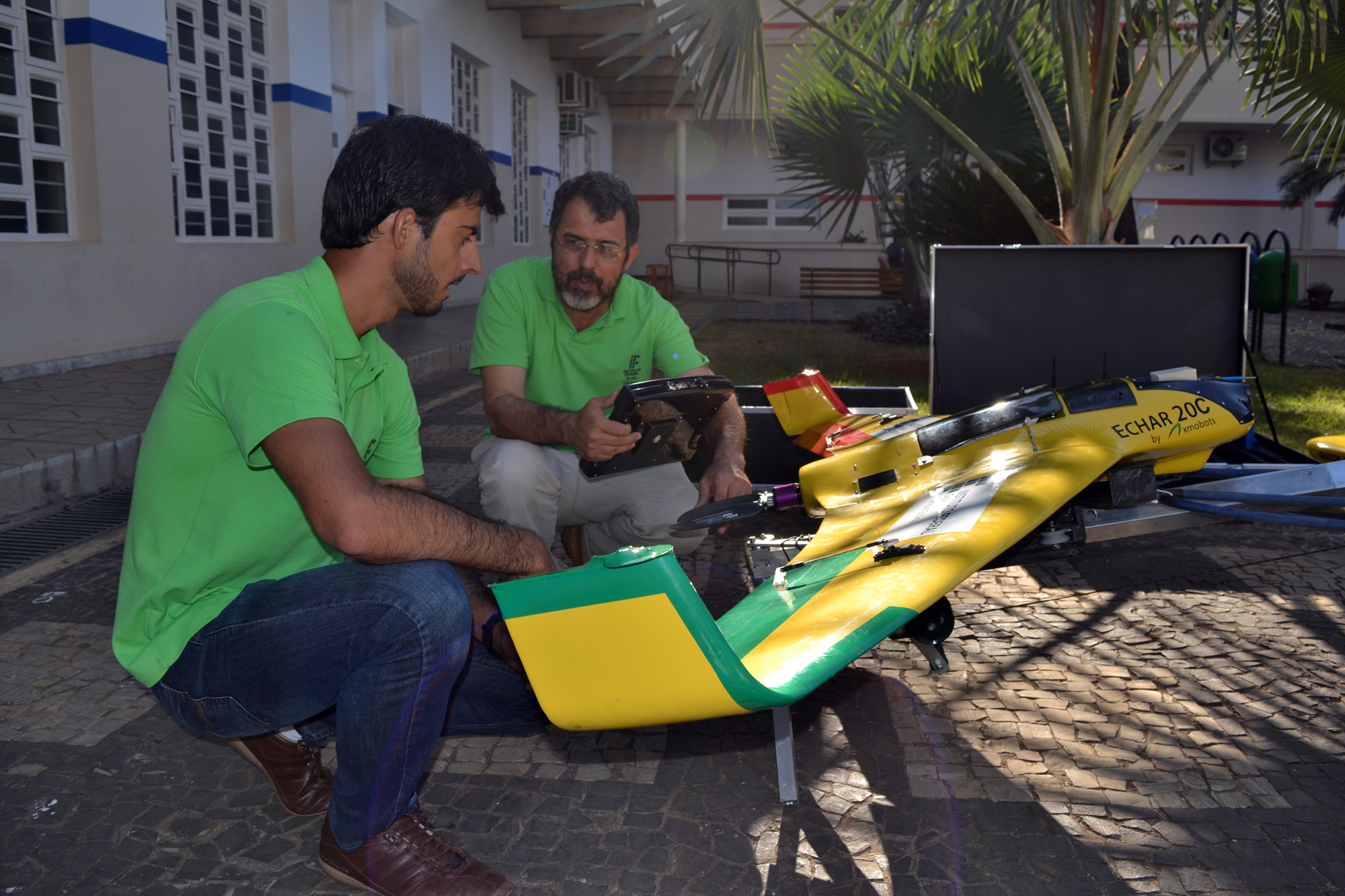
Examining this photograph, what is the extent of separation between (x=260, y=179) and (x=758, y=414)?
7872 millimetres

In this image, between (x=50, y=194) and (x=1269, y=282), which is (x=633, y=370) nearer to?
(x=50, y=194)

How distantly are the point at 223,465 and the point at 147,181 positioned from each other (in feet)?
24.4

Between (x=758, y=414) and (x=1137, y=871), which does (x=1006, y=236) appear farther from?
(x=1137, y=871)

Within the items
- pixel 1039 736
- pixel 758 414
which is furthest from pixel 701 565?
pixel 1039 736

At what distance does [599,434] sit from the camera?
2.90 metres

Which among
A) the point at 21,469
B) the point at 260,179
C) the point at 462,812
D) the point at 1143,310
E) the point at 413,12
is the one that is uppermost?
the point at 413,12

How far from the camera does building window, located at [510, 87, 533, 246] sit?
1862 cm

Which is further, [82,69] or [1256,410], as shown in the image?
[82,69]

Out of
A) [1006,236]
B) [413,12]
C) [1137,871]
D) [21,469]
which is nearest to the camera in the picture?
[1137,871]

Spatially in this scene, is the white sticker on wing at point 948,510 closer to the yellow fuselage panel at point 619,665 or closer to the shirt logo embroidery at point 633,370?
the yellow fuselage panel at point 619,665

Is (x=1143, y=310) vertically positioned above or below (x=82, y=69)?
below

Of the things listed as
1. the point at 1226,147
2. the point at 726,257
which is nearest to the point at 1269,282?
the point at 726,257

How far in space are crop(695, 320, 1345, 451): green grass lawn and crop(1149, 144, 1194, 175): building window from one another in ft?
57.1

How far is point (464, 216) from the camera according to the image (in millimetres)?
2029
